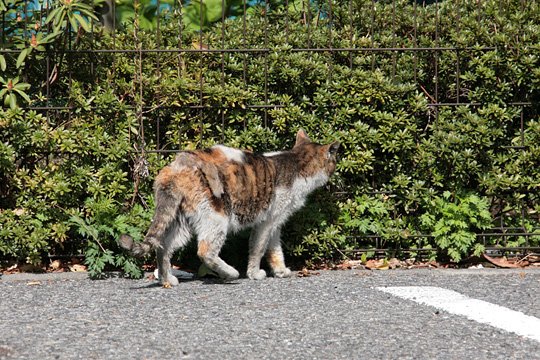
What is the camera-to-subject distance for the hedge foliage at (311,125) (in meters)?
8.49

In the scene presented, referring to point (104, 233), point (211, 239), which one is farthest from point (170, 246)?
point (104, 233)

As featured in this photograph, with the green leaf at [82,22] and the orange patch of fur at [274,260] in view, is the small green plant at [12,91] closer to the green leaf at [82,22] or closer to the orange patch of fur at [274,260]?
A: the green leaf at [82,22]

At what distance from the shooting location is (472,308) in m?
6.92

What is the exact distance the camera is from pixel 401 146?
8844mm

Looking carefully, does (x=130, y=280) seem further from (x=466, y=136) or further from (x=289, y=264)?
(x=466, y=136)

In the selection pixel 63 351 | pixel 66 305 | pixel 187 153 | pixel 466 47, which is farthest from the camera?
pixel 466 47

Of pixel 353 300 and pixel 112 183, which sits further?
pixel 112 183

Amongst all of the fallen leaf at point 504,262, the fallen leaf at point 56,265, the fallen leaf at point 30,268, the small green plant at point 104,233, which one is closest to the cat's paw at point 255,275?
the small green plant at point 104,233

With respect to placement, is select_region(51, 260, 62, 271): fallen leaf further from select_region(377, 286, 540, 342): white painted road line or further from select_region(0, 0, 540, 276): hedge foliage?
select_region(377, 286, 540, 342): white painted road line

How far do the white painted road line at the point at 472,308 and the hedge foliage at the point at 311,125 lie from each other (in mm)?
1277

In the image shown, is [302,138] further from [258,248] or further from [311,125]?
[258,248]

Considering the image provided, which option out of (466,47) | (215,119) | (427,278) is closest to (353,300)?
(427,278)

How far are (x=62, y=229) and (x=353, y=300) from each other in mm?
2781

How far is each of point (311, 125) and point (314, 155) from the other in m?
0.41
